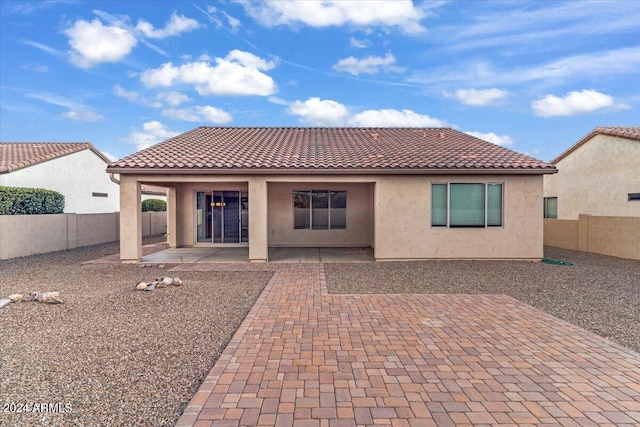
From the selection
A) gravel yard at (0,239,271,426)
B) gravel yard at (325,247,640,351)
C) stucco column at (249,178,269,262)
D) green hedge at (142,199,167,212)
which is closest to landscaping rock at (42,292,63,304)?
gravel yard at (0,239,271,426)

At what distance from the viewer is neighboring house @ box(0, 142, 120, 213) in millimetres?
16859

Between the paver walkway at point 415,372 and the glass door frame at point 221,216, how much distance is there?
909cm

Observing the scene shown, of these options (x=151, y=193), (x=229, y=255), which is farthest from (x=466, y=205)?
(x=151, y=193)

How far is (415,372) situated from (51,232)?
1553 cm

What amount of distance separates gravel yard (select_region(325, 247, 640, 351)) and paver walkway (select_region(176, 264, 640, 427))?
27.1 inches

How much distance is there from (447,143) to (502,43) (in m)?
5.39

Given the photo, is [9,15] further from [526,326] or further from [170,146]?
[526,326]

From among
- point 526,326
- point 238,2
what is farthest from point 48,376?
point 238,2

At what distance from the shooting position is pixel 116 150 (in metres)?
27.3

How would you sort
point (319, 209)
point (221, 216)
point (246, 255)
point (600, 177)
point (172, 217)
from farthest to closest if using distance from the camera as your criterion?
point (600, 177)
point (221, 216)
point (319, 209)
point (172, 217)
point (246, 255)

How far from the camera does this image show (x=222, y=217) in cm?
1454

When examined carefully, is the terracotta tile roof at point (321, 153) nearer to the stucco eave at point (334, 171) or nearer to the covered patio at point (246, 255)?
the stucco eave at point (334, 171)

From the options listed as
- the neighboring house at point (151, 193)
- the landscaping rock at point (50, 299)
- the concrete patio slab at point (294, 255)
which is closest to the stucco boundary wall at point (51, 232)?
the landscaping rock at point (50, 299)

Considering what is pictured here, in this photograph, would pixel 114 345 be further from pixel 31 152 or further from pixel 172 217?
pixel 31 152
